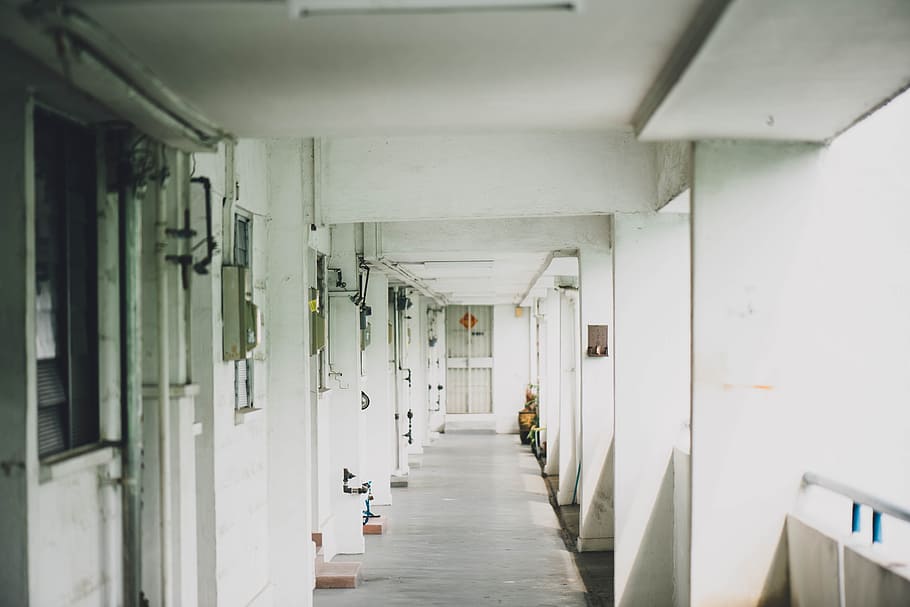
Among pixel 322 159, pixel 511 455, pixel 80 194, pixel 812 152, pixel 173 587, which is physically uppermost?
pixel 322 159

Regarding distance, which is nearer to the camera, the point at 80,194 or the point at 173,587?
the point at 80,194

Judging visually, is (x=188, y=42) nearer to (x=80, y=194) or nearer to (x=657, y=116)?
(x=80, y=194)

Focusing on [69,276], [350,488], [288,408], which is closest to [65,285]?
[69,276]

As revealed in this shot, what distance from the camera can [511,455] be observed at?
44.9 ft

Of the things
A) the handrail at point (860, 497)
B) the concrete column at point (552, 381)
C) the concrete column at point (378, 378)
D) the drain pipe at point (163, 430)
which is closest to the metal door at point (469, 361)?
the concrete column at point (552, 381)

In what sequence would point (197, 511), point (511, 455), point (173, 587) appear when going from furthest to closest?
1. point (511, 455)
2. point (197, 511)
3. point (173, 587)

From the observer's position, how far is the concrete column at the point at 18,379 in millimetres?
2305

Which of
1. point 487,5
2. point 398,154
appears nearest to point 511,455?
point 398,154

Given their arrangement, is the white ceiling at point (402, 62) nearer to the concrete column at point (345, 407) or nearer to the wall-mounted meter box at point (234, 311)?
the wall-mounted meter box at point (234, 311)

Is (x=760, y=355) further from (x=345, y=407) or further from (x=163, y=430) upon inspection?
(x=345, y=407)

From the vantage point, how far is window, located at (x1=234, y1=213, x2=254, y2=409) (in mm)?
4348

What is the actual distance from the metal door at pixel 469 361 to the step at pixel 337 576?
11.8 meters

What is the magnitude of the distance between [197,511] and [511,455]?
10282mm

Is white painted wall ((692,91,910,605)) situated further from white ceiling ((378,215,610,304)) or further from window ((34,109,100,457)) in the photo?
white ceiling ((378,215,610,304))
